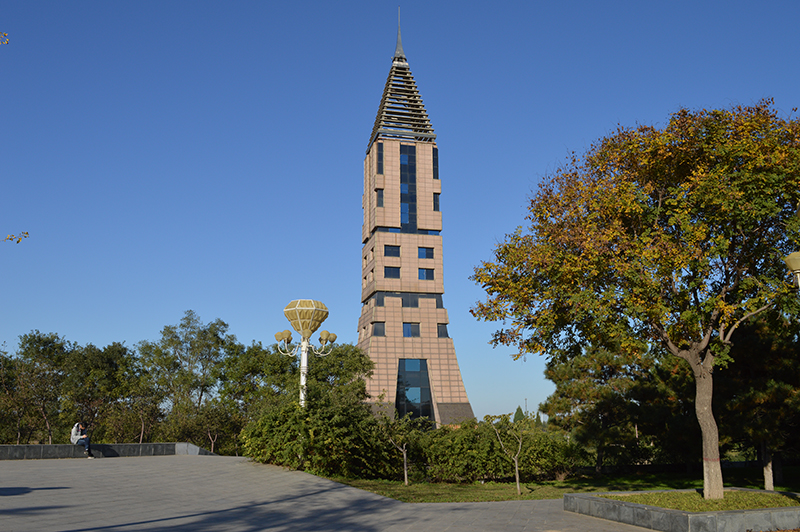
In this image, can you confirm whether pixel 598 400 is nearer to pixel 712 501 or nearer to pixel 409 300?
pixel 712 501

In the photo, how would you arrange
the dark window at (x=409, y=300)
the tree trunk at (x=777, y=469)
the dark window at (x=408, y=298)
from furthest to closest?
the dark window at (x=409, y=300)
the dark window at (x=408, y=298)
the tree trunk at (x=777, y=469)

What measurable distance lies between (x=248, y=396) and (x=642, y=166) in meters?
37.9

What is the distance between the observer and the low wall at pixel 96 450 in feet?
68.0

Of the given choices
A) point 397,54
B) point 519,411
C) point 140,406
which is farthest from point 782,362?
point 519,411

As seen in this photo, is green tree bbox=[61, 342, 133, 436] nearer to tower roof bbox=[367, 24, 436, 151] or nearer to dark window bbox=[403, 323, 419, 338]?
dark window bbox=[403, 323, 419, 338]

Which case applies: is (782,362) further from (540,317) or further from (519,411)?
(519,411)

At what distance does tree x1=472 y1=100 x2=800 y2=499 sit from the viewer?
12133 millimetres

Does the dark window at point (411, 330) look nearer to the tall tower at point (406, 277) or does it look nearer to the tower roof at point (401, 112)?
the tall tower at point (406, 277)

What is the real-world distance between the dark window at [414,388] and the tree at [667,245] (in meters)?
37.5

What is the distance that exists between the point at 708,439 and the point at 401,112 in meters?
51.0

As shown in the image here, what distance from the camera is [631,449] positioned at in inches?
1153

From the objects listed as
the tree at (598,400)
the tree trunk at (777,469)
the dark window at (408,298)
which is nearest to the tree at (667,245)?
the tree trunk at (777,469)

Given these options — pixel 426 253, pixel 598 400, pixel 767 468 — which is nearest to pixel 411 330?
pixel 426 253

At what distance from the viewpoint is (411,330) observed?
5300cm
